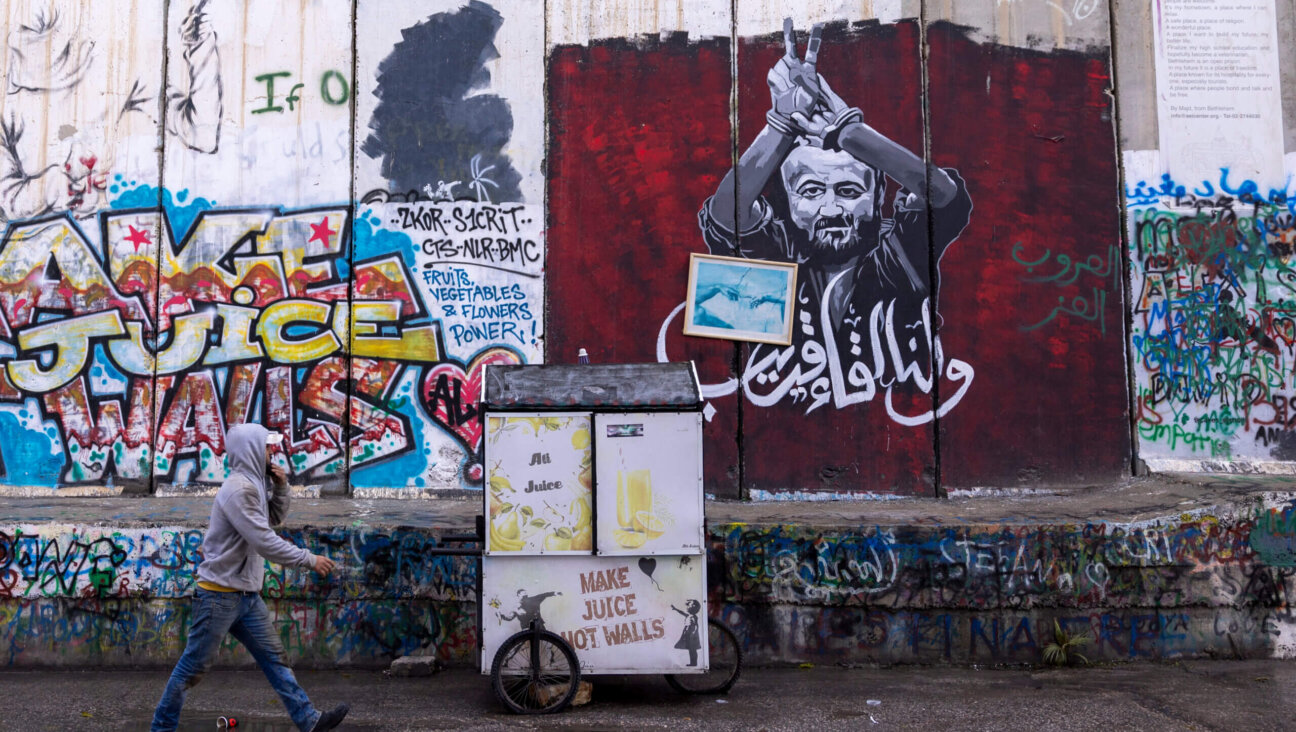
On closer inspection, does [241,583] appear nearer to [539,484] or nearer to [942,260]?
[539,484]

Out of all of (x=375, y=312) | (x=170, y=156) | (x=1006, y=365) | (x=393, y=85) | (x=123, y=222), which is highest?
(x=393, y=85)

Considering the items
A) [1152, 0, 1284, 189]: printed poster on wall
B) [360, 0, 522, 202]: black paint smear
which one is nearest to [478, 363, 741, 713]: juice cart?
[360, 0, 522, 202]: black paint smear

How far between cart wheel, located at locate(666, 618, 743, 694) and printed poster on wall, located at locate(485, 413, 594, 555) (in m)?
1.06

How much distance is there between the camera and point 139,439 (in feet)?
32.1

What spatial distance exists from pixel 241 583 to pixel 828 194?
6.73 m

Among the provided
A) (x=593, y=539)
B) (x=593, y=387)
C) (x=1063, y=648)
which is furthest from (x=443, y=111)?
(x=1063, y=648)

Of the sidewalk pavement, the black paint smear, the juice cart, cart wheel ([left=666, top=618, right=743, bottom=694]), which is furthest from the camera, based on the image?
the black paint smear

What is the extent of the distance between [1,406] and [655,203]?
22.4 ft

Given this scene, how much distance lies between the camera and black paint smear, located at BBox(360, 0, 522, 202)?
989 centimetres

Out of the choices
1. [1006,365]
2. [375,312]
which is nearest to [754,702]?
[1006,365]

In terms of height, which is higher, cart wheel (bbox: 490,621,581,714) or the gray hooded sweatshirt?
the gray hooded sweatshirt

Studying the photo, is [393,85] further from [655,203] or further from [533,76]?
[655,203]

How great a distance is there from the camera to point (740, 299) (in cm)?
969

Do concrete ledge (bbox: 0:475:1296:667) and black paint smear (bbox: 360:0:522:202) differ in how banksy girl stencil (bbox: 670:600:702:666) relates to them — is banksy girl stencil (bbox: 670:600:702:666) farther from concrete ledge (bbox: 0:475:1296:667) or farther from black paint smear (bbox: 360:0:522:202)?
black paint smear (bbox: 360:0:522:202)
